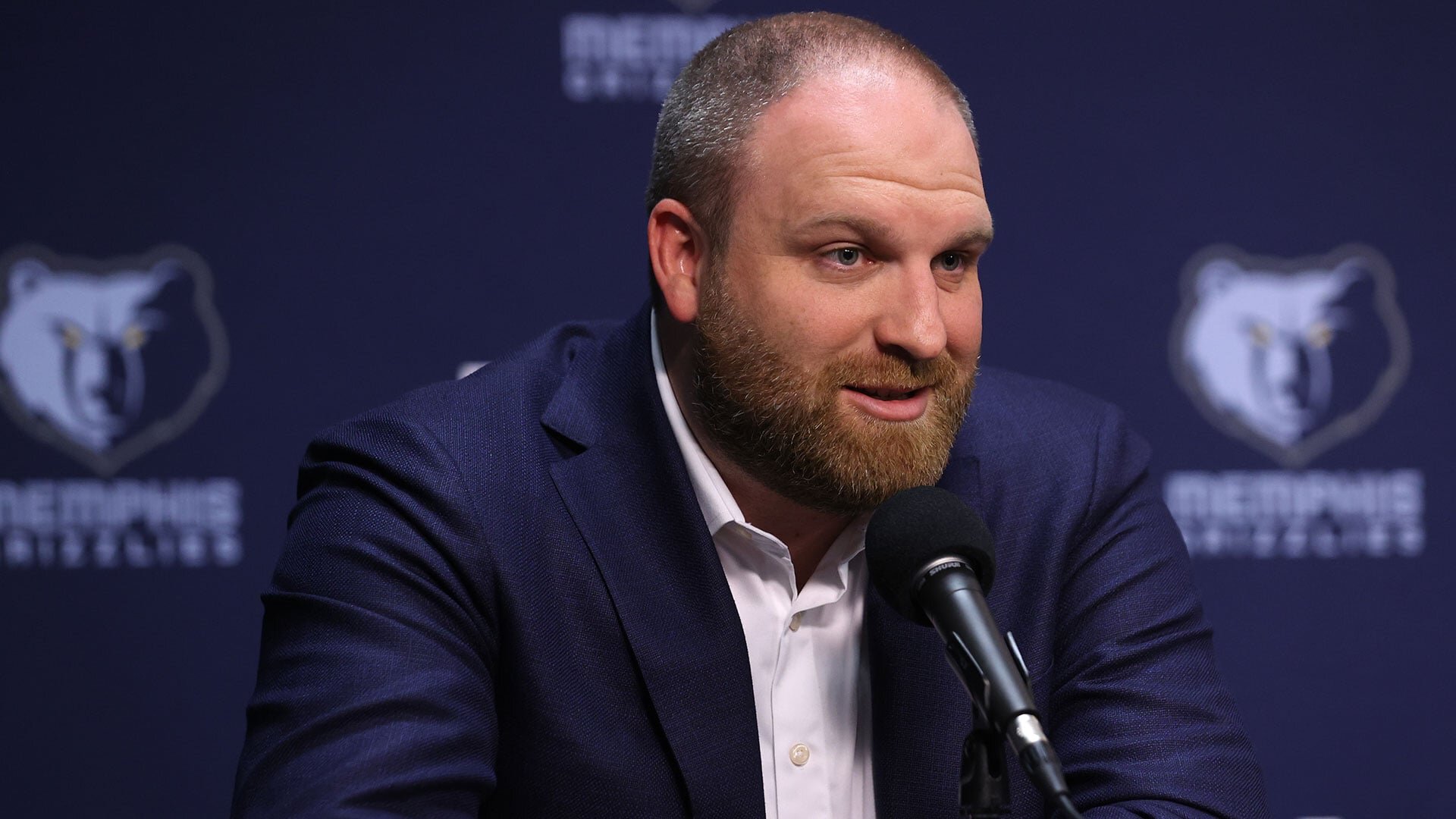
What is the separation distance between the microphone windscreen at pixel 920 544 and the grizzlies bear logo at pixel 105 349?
1.70 metres

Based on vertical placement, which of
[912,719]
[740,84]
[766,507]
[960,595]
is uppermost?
[740,84]

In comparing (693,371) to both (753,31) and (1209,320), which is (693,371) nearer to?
(753,31)

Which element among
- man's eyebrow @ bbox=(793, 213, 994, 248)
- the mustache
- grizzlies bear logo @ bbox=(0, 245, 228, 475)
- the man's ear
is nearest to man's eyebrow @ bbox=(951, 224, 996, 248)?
man's eyebrow @ bbox=(793, 213, 994, 248)

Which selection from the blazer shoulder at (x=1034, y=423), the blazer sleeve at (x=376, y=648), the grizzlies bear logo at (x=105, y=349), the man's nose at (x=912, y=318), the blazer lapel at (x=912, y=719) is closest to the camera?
the blazer sleeve at (x=376, y=648)

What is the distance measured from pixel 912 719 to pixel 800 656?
0.15 m

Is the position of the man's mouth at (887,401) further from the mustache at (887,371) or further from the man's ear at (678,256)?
the man's ear at (678,256)

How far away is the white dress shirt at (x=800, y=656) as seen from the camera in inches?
63.2

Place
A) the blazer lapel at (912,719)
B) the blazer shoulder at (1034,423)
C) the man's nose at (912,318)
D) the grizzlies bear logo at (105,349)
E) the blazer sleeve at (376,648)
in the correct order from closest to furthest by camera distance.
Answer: the blazer sleeve at (376,648), the man's nose at (912,318), the blazer lapel at (912,719), the blazer shoulder at (1034,423), the grizzlies bear logo at (105,349)

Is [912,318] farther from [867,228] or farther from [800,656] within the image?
[800,656]

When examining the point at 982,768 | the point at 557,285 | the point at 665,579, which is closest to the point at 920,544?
the point at 982,768

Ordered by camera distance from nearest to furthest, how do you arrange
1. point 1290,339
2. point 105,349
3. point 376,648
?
point 376,648 → point 105,349 → point 1290,339

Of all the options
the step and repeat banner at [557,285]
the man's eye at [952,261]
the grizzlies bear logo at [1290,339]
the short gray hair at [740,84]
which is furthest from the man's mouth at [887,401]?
the grizzlies bear logo at [1290,339]

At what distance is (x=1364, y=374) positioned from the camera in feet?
8.86

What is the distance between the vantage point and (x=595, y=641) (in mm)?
1553
